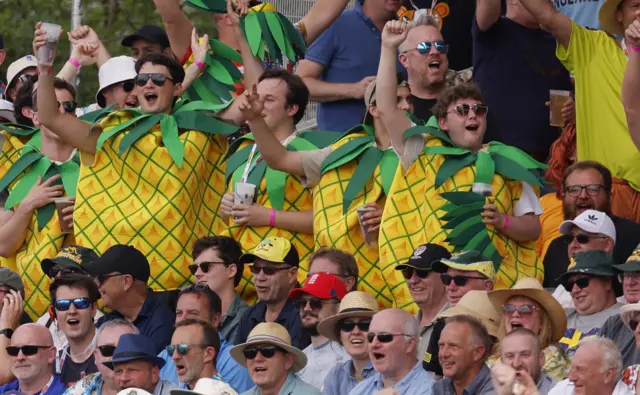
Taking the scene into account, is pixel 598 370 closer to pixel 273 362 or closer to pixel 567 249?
pixel 273 362

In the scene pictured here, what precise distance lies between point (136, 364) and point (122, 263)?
47.0 inches

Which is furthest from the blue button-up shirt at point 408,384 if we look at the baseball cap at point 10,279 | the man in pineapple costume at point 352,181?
the baseball cap at point 10,279

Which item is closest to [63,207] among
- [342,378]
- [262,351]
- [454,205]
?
[262,351]

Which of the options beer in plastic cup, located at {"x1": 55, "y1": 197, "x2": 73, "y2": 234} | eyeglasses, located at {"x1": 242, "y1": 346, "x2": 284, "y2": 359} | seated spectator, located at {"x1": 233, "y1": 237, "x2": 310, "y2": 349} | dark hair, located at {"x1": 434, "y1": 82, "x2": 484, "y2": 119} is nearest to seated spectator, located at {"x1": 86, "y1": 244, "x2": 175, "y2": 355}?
seated spectator, located at {"x1": 233, "y1": 237, "x2": 310, "y2": 349}

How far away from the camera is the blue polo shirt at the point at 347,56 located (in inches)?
497

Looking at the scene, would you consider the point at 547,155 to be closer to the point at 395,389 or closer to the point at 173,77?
the point at 173,77

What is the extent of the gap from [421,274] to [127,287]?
2.13 metres

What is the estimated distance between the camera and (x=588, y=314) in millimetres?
9719

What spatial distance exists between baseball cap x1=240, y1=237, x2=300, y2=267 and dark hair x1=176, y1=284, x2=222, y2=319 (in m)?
0.35

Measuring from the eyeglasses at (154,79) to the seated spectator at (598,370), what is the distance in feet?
12.9

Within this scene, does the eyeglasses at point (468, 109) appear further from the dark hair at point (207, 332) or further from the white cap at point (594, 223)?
the dark hair at point (207, 332)

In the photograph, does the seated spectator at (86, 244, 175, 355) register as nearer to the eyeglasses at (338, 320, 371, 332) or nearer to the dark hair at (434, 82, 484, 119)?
the eyeglasses at (338, 320, 371, 332)

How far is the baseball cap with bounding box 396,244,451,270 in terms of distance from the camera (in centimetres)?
1005

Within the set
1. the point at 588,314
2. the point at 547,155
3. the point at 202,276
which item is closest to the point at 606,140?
the point at 547,155
